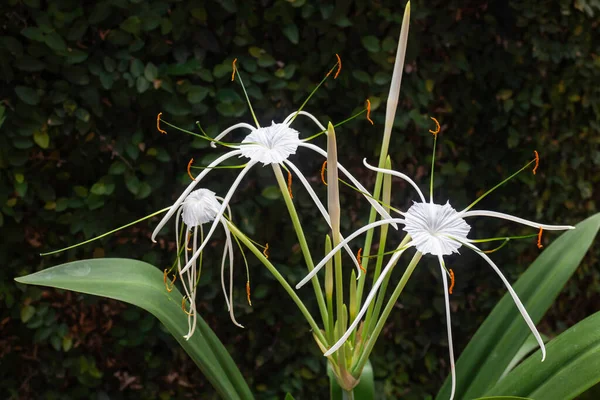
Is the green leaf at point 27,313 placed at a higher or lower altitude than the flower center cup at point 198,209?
higher

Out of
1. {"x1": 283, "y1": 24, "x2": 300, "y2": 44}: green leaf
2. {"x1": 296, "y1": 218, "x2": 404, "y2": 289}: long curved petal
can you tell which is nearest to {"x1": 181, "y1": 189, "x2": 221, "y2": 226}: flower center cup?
{"x1": 296, "y1": 218, "x2": 404, "y2": 289}: long curved petal

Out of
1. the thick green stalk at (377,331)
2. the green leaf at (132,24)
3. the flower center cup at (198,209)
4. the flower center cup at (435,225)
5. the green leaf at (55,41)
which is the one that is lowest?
the thick green stalk at (377,331)

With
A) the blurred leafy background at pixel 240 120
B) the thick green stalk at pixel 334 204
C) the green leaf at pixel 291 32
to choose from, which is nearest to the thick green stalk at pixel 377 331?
the thick green stalk at pixel 334 204

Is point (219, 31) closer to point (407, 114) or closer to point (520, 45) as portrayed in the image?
point (407, 114)

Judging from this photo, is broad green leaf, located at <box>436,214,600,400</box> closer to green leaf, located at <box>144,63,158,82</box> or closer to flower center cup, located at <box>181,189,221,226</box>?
flower center cup, located at <box>181,189,221,226</box>

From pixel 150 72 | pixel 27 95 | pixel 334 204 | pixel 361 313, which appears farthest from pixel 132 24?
pixel 361 313

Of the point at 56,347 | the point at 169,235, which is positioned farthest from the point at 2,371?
the point at 169,235

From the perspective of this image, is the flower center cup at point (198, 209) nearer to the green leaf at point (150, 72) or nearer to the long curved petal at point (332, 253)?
the long curved petal at point (332, 253)
